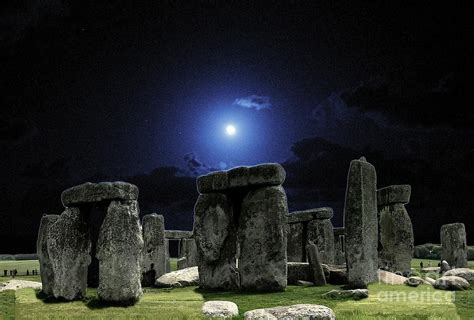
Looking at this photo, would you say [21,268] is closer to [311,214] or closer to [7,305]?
[311,214]

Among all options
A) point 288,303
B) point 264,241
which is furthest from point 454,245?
point 288,303

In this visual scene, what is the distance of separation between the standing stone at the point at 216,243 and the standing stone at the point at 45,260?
14.4 feet

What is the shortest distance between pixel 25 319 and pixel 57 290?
2229 millimetres

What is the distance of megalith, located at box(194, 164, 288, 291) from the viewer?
588 inches

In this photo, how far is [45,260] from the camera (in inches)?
601

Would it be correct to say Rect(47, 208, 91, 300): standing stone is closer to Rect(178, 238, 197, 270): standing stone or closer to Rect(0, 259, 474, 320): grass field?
Rect(0, 259, 474, 320): grass field

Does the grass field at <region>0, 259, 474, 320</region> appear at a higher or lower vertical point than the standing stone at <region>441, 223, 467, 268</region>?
lower

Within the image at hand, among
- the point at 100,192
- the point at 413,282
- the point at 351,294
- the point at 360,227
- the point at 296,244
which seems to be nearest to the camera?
the point at 351,294

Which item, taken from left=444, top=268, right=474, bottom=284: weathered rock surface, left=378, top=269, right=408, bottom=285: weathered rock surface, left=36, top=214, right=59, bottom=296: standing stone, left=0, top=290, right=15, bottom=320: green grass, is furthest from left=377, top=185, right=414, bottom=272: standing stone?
left=0, top=290, right=15, bottom=320: green grass

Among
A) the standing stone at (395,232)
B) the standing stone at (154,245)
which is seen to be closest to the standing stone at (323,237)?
the standing stone at (395,232)

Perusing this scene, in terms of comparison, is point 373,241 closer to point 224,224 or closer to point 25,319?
point 224,224

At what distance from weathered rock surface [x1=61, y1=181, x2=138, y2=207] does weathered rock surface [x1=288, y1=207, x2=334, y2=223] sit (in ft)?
41.0

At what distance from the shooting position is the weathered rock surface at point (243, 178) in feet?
50.6

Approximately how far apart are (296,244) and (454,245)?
22.0 feet
